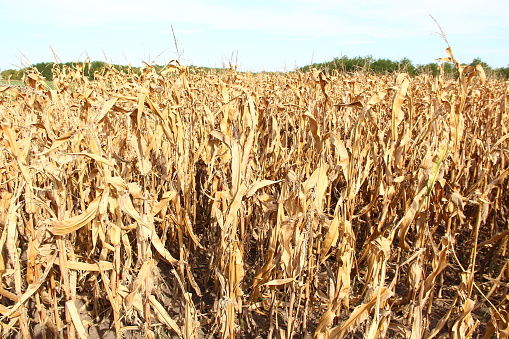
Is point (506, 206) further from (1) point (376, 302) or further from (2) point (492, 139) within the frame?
(1) point (376, 302)

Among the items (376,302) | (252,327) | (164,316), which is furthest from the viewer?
(252,327)

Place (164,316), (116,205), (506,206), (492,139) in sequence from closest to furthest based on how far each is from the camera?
(116,205) < (164,316) < (506,206) < (492,139)

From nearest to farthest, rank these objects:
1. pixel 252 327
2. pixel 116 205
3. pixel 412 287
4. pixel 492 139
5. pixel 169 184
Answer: pixel 116 205
pixel 412 287
pixel 252 327
pixel 169 184
pixel 492 139

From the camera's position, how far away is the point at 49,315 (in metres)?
1.63

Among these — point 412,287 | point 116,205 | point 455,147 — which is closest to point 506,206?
point 455,147

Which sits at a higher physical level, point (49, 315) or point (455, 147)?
point (455, 147)

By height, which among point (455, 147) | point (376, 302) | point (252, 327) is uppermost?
point (455, 147)

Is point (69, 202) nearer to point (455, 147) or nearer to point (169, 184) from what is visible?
point (169, 184)

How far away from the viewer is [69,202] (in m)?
1.66

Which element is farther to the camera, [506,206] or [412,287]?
[506,206]

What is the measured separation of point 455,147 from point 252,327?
1.20m

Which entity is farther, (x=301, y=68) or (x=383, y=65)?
(x=383, y=65)

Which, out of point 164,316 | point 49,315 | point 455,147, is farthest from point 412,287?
point 49,315

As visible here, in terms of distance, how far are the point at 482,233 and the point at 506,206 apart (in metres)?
0.24
